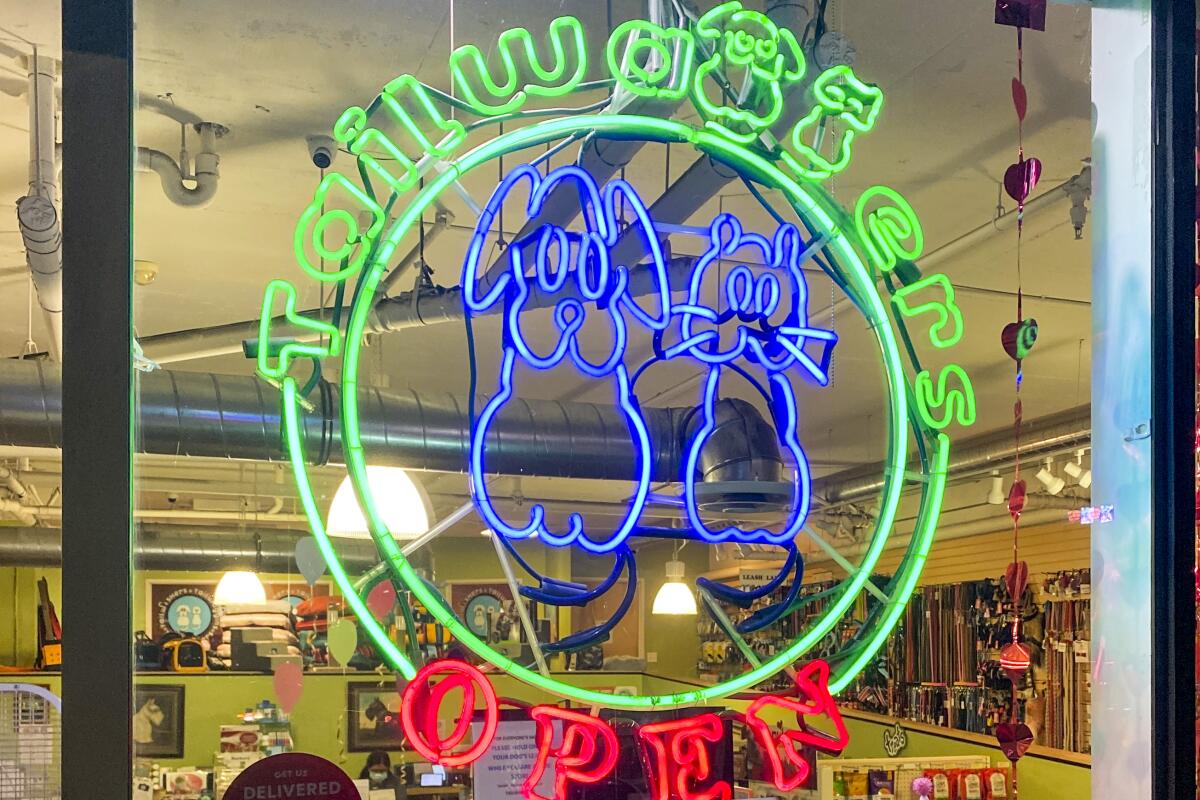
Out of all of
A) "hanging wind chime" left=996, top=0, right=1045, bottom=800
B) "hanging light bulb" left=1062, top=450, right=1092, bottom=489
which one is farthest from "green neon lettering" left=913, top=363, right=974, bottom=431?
"hanging light bulb" left=1062, top=450, right=1092, bottom=489

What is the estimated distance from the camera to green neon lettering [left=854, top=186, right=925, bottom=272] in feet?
8.07

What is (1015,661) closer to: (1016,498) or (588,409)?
(1016,498)

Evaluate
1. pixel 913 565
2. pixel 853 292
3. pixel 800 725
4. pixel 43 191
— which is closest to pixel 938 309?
pixel 853 292

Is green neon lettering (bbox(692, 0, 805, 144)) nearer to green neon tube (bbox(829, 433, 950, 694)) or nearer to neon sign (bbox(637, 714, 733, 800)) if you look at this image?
green neon tube (bbox(829, 433, 950, 694))

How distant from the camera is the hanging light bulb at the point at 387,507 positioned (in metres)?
2.11

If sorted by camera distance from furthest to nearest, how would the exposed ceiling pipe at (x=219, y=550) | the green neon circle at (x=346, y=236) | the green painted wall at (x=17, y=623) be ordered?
the green painted wall at (x=17, y=623)
the green neon circle at (x=346, y=236)
the exposed ceiling pipe at (x=219, y=550)

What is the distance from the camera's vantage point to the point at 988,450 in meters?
3.13

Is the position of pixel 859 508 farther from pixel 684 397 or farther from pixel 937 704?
pixel 937 704

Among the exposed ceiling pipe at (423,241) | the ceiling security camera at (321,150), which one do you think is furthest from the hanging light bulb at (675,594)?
the ceiling security camera at (321,150)

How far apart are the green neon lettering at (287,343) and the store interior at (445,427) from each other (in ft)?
0.11

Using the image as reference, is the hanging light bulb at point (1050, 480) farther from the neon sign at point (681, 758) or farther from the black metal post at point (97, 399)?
the black metal post at point (97, 399)

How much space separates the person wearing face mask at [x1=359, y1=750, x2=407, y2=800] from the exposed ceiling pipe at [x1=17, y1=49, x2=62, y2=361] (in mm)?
1447

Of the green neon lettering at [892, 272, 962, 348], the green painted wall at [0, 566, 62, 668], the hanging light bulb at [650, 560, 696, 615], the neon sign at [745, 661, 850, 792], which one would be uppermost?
the green neon lettering at [892, 272, 962, 348]

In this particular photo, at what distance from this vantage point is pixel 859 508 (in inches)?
95.4
